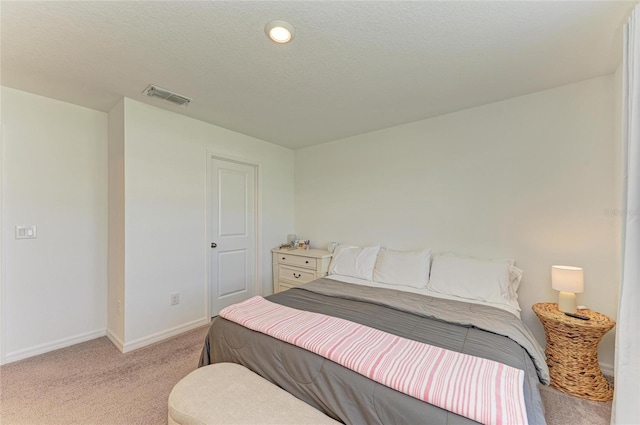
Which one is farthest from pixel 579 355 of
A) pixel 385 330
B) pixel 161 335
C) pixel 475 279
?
pixel 161 335

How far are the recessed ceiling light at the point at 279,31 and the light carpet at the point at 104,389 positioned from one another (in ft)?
8.03

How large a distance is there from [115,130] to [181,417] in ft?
8.63

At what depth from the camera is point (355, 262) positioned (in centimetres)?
288

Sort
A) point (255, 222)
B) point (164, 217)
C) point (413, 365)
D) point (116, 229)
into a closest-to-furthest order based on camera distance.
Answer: point (413, 365) → point (116, 229) → point (164, 217) → point (255, 222)

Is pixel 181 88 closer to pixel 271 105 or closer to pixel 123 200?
pixel 271 105

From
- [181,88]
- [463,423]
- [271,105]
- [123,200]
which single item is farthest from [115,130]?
[463,423]

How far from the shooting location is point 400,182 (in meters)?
3.01

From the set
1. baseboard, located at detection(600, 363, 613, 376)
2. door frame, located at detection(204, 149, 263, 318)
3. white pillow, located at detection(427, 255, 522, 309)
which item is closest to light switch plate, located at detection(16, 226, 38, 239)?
door frame, located at detection(204, 149, 263, 318)

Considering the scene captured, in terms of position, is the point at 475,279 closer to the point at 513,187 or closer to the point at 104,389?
the point at 513,187

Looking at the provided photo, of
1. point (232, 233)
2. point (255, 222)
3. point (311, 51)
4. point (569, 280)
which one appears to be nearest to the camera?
point (311, 51)

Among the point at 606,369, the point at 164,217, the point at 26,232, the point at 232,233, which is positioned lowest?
the point at 606,369

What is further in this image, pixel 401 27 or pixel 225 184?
pixel 225 184

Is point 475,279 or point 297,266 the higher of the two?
point 475,279

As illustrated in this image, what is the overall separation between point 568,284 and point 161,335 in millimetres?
3544
